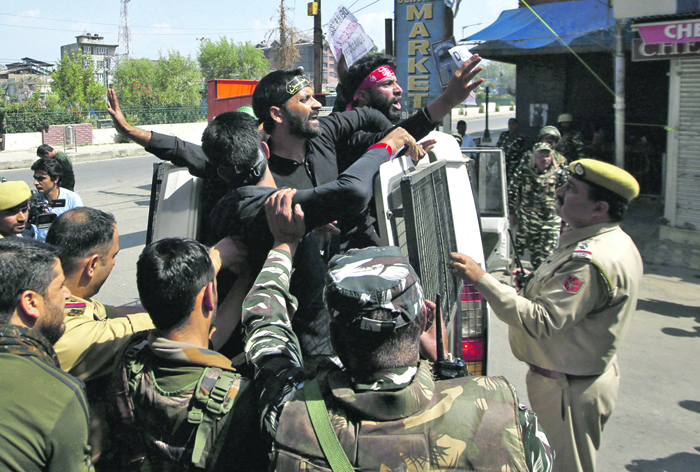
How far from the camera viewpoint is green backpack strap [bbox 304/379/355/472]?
121 centimetres

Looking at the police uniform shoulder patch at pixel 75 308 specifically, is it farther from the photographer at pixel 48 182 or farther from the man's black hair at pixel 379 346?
the photographer at pixel 48 182

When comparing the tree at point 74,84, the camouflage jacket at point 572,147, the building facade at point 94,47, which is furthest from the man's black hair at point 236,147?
the building facade at point 94,47

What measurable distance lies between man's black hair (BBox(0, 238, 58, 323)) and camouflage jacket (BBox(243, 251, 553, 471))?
832mm

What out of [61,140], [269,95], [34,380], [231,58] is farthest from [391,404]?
[231,58]

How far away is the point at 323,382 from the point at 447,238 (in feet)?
4.88

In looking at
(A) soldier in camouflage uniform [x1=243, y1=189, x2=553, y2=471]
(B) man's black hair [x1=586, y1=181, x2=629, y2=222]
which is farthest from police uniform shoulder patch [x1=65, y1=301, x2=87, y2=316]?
(B) man's black hair [x1=586, y1=181, x2=629, y2=222]

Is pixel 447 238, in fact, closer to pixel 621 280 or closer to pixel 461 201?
pixel 461 201

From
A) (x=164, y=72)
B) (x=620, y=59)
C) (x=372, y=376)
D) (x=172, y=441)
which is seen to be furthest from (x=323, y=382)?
(x=164, y=72)

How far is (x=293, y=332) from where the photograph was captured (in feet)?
5.88

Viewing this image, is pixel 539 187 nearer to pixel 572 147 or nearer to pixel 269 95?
pixel 572 147

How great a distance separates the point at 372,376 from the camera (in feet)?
4.21

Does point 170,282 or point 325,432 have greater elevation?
point 170,282

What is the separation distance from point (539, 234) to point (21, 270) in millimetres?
6019

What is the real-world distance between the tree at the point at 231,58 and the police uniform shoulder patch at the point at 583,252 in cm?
7488
